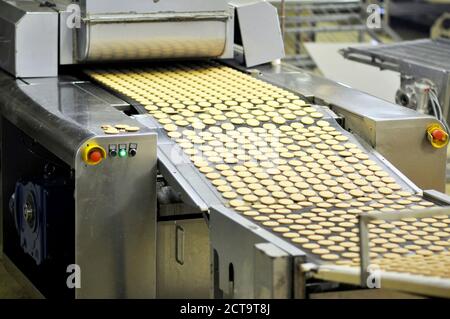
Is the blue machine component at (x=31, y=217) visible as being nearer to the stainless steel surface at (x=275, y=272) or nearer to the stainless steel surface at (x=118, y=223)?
the stainless steel surface at (x=118, y=223)

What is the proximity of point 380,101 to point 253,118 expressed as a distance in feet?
1.74

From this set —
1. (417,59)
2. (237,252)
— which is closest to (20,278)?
(237,252)

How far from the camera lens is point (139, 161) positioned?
138 inches

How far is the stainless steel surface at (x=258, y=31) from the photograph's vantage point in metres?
4.74

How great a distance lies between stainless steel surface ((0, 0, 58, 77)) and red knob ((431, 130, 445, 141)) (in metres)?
1.55

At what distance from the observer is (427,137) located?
389cm

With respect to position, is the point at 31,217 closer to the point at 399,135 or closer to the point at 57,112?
the point at 57,112

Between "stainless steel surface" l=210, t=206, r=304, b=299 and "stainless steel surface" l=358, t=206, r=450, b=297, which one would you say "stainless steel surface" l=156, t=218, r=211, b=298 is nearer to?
"stainless steel surface" l=210, t=206, r=304, b=299

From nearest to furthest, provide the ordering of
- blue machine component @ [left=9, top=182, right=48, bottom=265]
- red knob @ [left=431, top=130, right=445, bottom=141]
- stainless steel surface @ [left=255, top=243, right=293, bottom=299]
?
1. stainless steel surface @ [left=255, top=243, right=293, bottom=299]
2. blue machine component @ [left=9, top=182, right=48, bottom=265]
3. red knob @ [left=431, top=130, right=445, bottom=141]

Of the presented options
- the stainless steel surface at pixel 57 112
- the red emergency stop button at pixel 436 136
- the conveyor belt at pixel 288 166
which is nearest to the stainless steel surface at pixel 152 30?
the conveyor belt at pixel 288 166

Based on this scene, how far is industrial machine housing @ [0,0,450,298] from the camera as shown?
3.10 meters

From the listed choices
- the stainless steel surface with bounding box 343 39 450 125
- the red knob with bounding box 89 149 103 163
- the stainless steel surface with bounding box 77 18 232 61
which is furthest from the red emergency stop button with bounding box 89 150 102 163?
the stainless steel surface with bounding box 343 39 450 125

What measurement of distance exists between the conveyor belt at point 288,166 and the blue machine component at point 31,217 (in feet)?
1.66

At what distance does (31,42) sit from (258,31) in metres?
1.02
